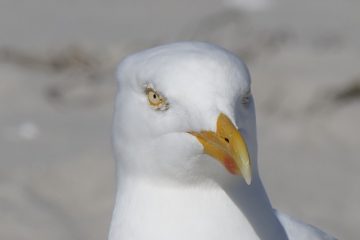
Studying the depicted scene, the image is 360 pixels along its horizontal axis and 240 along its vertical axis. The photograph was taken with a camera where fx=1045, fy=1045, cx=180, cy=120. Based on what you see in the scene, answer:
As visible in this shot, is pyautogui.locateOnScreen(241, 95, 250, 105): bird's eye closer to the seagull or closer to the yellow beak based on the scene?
the seagull

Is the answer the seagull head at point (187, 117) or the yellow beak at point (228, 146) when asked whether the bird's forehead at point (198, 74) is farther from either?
the yellow beak at point (228, 146)

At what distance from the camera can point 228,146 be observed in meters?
2.98

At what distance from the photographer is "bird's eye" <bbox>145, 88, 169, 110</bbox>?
10.2 feet

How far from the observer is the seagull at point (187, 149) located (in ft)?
9.91

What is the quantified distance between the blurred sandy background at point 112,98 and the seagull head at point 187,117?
2402 millimetres

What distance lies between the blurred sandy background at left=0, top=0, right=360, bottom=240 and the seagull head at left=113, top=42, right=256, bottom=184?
94.6 inches

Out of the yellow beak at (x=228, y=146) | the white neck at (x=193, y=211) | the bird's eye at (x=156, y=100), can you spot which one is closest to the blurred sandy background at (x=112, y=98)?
the white neck at (x=193, y=211)

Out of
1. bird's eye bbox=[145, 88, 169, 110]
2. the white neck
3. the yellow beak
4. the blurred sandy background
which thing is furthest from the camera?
the blurred sandy background

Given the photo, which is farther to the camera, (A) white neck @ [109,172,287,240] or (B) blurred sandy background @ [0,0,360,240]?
(B) blurred sandy background @ [0,0,360,240]

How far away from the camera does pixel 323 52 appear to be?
24.6 feet

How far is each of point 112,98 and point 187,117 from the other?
4.32 metres

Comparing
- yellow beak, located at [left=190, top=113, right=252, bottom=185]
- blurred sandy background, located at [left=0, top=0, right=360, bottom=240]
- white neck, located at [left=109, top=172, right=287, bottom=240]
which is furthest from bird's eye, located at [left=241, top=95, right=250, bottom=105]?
blurred sandy background, located at [left=0, top=0, right=360, bottom=240]

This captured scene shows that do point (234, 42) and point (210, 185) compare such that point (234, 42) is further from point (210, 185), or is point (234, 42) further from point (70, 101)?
point (210, 185)

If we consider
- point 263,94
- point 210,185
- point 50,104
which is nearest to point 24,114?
point 50,104
